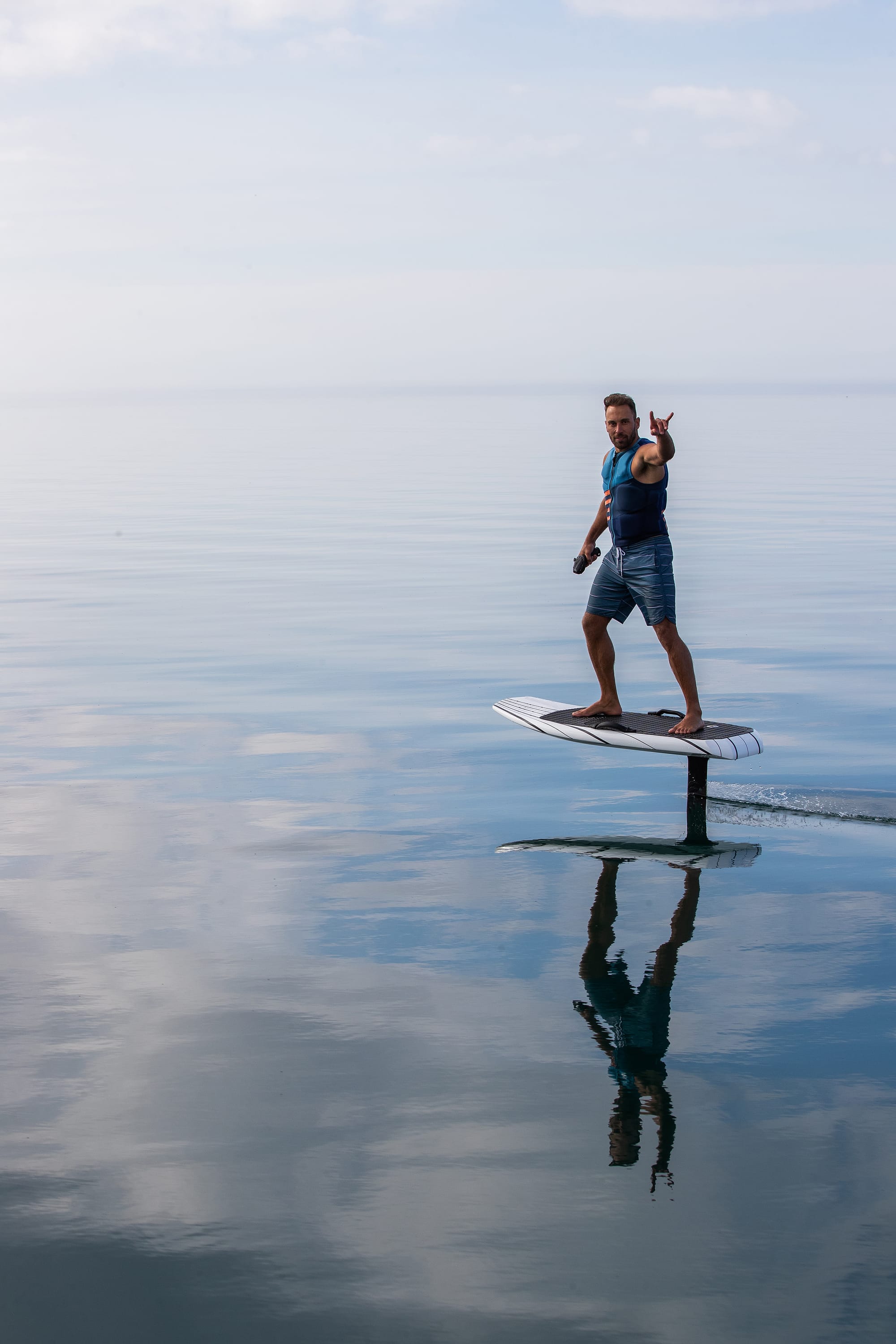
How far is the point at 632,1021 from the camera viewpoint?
615 centimetres

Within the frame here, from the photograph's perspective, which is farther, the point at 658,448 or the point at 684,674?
the point at 684,674

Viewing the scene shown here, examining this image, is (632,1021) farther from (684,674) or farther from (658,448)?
(658,448)

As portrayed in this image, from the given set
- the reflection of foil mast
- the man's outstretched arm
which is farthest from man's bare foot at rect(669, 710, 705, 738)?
the man's outstretched arm

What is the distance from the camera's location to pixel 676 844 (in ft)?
29.8

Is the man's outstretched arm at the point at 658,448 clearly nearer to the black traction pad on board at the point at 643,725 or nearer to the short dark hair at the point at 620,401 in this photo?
the short dark hair at the point at 620,401

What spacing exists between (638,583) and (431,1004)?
13.9 ft

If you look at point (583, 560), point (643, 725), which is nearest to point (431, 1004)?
point (643, 725)

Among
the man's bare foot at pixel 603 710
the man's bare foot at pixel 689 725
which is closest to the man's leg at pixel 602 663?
Result: the man's bare foot at pixel 603 710

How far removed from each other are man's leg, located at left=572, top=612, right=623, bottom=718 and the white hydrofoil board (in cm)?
8

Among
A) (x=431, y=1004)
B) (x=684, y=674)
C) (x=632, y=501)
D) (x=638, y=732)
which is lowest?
(x=431, y=1004)

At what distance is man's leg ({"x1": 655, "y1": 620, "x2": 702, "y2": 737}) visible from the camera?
31.3 ft

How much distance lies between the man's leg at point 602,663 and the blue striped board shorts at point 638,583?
72mm

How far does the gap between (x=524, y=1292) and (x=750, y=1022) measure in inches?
83.7

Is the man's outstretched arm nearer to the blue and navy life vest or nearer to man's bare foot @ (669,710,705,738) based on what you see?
the blue and navy life vest
